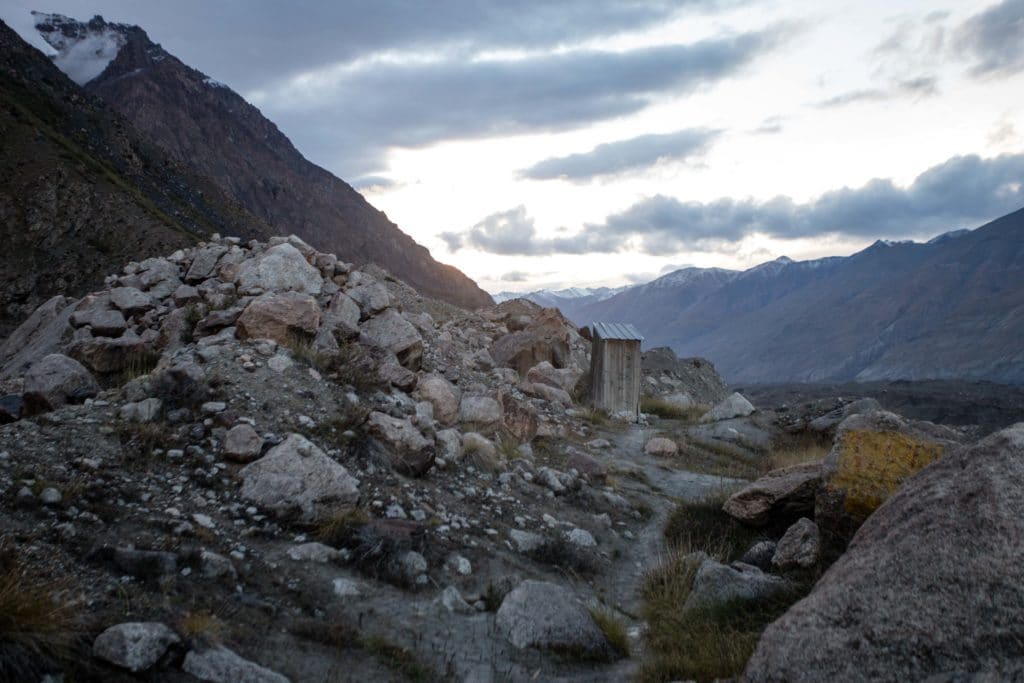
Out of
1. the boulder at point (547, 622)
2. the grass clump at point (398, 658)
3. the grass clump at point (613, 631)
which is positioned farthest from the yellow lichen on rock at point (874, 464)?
the grass clump at point (398, 658)

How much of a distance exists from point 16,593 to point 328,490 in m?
2.95

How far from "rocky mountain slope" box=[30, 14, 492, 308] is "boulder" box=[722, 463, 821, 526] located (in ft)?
273

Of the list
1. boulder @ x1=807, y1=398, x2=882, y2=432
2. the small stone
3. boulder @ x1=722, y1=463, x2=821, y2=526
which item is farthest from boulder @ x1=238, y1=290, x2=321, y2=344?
boulder @ x1=807, y1=398, x2=882, y2=432

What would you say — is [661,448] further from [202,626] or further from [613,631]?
[202,626]

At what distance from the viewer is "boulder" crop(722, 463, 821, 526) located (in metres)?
6.68

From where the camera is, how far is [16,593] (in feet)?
9.95

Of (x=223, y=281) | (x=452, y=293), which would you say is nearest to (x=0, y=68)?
(x=223, y=281)

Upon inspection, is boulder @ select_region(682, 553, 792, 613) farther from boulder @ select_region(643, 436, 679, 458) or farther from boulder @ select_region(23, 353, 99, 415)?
boulder @ select_region(643, 436, 679, 458)

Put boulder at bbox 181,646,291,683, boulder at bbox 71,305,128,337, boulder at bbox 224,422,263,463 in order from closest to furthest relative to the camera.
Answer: boulder at bbox 181,646,291,683 → boulder at bbox 224,422,263,463 → boulder at bbox 71,305,128,337

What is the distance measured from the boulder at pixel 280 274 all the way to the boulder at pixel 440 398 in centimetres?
226

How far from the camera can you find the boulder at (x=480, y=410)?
32.5ft

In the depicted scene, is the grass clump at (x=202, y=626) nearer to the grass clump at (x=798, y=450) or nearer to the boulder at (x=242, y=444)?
the boulder at (x=242, y=444)

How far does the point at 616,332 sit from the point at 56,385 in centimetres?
1260

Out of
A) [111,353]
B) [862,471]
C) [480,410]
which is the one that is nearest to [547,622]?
[862,471]
